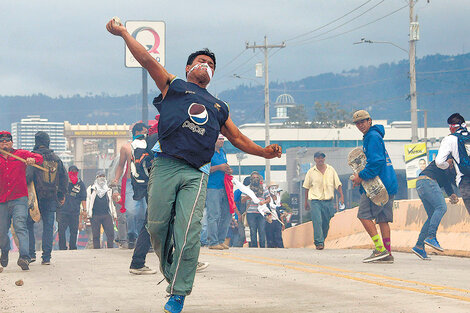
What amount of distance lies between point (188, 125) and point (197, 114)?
0.11m

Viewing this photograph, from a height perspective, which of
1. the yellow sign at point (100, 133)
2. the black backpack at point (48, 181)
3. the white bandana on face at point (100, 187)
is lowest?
the white bandana on face at point (100, 187)

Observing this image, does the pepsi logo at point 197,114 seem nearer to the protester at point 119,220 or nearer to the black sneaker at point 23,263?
the black sneaker at point 23,263

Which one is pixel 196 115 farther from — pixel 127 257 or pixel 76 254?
pixel 76 254

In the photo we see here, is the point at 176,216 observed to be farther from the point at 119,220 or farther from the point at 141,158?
the point at 119,220

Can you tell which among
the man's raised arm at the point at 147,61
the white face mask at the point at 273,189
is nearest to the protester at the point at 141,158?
the man's raised arm at the point at 147,61

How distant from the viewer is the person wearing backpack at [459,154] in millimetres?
12062

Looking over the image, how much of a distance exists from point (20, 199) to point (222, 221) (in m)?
4.74

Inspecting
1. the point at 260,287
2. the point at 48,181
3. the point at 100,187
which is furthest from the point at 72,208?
the point at 260,287

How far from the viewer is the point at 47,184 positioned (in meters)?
12.8

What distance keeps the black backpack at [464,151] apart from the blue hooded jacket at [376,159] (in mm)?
1067

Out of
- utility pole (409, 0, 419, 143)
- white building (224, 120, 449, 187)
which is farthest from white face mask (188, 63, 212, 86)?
white building (224, 120, 449, 187)

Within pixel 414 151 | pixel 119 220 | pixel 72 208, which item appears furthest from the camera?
pixel 414 151

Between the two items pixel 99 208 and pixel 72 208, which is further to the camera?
pixel 99 208

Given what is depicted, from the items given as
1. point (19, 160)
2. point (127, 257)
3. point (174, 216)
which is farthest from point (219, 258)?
point (174, 216)
